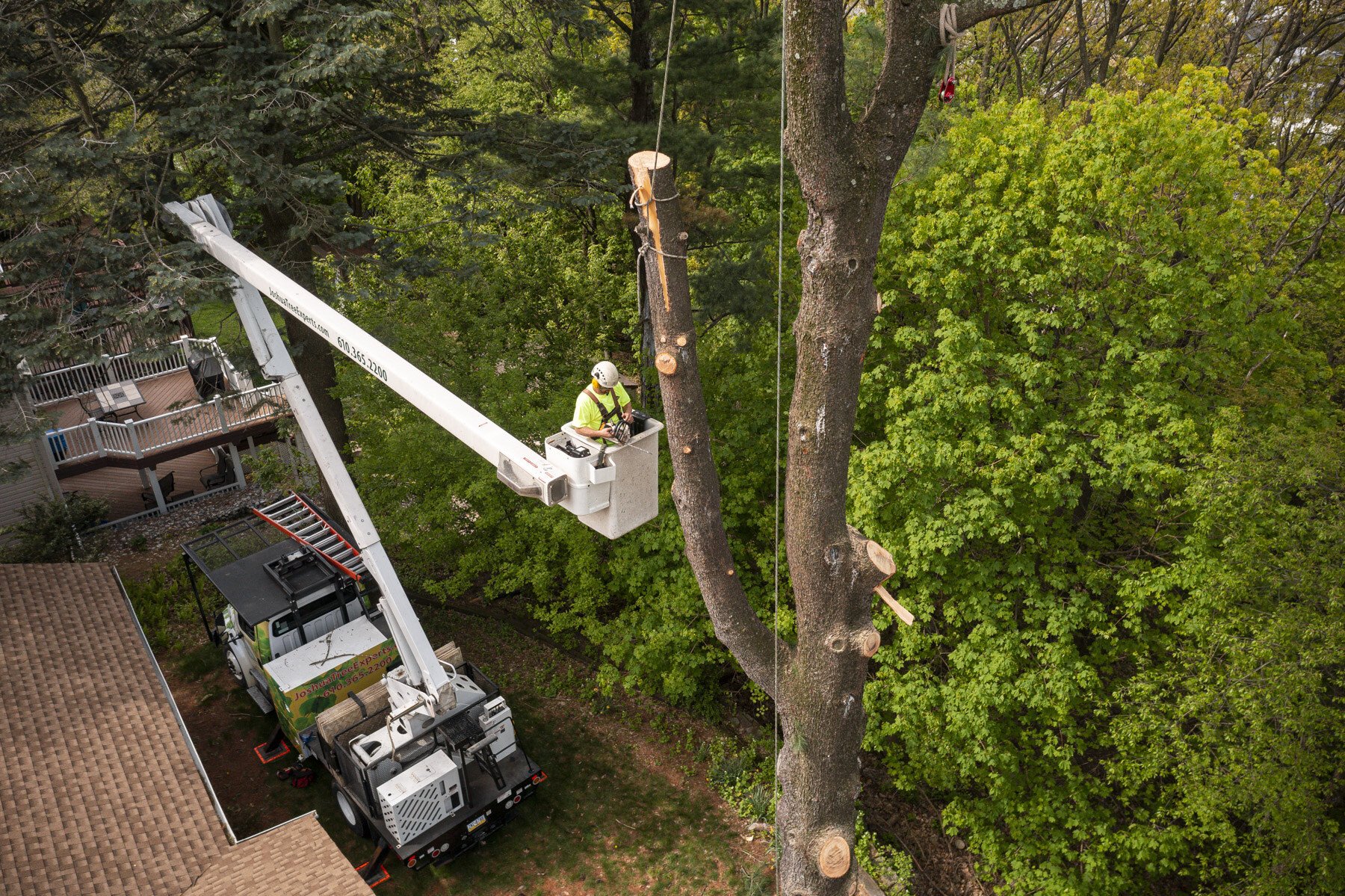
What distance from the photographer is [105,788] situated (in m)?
9.27

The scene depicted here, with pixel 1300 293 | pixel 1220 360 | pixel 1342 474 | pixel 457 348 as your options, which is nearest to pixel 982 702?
pixel 1342 474

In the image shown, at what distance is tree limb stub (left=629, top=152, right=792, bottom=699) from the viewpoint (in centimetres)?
575

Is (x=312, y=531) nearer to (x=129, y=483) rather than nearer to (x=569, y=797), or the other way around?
(x=569, y=797)

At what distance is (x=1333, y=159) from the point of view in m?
16.9

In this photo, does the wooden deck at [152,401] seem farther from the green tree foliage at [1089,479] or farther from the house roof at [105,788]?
the green tree foliage at [1089,479]

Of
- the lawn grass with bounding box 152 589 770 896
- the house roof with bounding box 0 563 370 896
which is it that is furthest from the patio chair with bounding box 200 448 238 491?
the house roof with bounding box 0 563 370 896

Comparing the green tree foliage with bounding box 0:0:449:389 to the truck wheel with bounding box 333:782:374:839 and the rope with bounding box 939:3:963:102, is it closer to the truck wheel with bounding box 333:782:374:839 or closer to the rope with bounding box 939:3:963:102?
the truck wheel with bounding box 333:782:374:839

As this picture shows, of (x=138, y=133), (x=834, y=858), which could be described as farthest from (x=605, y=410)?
(x=138, y=133)

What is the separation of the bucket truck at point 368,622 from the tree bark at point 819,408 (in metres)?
0.91

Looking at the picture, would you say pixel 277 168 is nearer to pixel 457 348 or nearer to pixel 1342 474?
pixel 457 348

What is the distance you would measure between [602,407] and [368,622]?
8407 millimetres

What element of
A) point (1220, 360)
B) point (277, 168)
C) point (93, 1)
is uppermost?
point (93, 1)

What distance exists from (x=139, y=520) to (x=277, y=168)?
433 inches

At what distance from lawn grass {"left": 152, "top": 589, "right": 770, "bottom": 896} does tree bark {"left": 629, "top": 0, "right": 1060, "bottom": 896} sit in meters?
4.56
